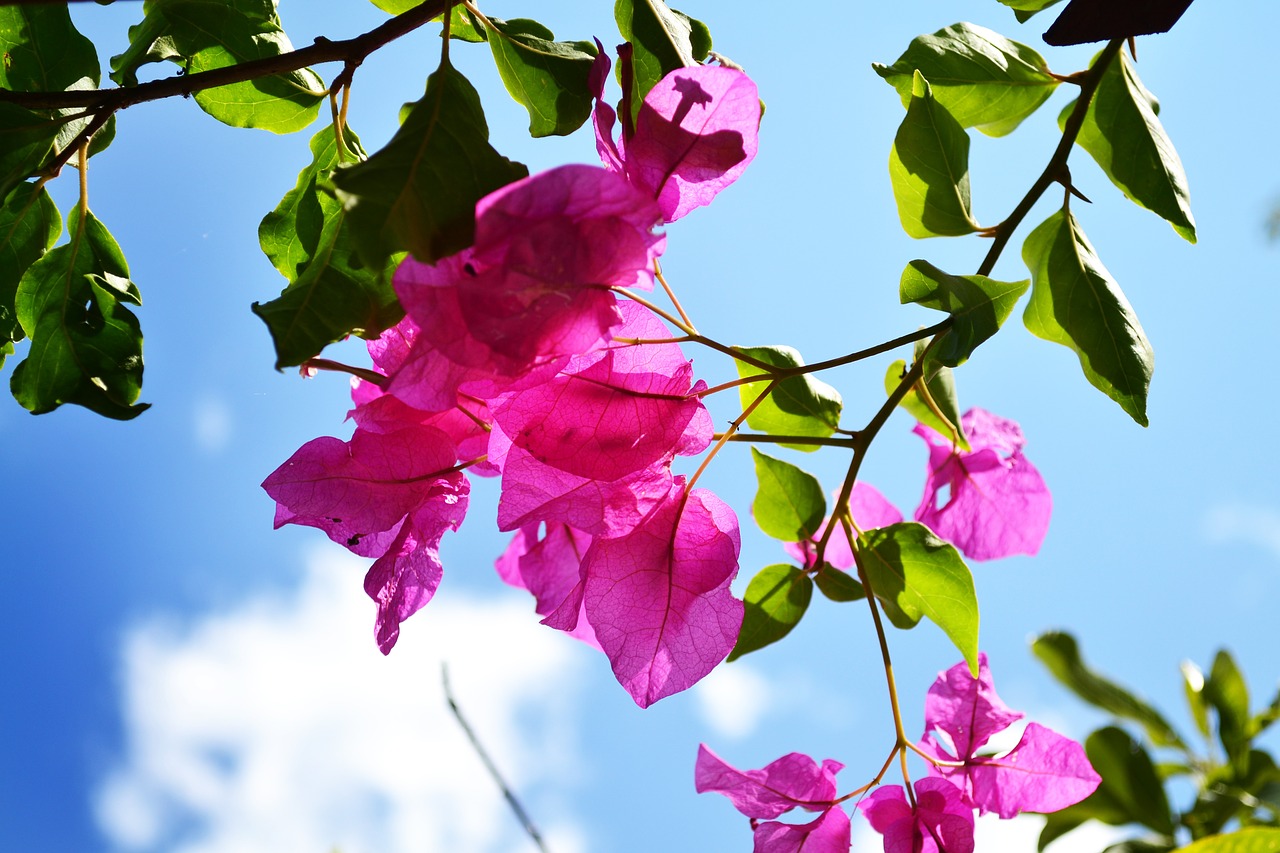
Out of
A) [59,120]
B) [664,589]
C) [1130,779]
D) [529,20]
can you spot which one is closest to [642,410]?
[664,589]

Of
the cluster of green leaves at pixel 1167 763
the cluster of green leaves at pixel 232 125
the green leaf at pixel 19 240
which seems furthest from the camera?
the cluster of green leaves at pixel 1167 763

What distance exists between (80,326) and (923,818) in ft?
2.19

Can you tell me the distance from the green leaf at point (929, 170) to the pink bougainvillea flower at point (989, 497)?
0.23m

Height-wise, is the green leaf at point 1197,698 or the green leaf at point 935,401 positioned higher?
the green leaf at point 935,401

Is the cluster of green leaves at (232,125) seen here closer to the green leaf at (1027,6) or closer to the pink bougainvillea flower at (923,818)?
the green leaf at (1027,6)

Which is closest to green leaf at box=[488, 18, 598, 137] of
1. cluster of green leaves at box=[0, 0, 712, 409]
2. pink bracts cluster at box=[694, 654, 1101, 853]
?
cluster of green leaves at box=[0, 0, 712, 409]

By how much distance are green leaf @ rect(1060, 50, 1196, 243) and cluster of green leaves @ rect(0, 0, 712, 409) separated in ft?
1.04

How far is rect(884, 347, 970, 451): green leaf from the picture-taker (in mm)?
730

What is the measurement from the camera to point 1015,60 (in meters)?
0.74

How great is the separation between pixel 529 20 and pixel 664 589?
356mm

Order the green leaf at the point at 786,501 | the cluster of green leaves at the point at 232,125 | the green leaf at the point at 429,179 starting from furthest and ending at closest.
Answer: the green leaf at the point at 786,501, the cluster of green leaves at the point at 232,125, the green leaf at the point at 429,179

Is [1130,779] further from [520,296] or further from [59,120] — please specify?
[59,120]

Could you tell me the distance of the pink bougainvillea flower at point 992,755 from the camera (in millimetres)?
717

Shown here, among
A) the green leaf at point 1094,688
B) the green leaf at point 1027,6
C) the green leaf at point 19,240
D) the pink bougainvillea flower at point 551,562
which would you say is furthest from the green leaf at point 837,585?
the green leaf at point 1094,688
